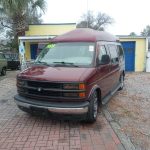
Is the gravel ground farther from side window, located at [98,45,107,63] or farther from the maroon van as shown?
side window, located at [98,45,107,63]

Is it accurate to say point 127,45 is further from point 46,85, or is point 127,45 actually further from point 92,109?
point 46,85

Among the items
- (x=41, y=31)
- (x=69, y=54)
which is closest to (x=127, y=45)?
(x=41, y=31)

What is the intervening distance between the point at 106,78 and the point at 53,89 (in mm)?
2242

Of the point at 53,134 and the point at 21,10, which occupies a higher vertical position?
the point at 21,10

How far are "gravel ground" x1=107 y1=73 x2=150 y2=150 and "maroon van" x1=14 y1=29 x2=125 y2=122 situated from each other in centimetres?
70

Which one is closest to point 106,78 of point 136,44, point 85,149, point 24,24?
point 85,149

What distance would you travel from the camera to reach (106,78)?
24.8 feet

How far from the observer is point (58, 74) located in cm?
593

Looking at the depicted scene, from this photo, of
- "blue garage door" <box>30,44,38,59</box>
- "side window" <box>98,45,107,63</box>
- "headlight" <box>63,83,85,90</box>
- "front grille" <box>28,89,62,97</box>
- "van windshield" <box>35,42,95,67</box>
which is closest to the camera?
"headlight" <box>63,83,85,90</box>

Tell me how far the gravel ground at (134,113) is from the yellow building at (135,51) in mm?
8600

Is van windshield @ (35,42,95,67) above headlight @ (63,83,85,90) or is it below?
above

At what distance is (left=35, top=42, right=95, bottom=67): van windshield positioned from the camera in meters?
6.63

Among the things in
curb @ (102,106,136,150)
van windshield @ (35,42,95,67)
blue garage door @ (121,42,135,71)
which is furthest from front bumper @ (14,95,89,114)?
blue garage door @ (121,42,135,71)

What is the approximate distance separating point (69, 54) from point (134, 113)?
8.37 feet
